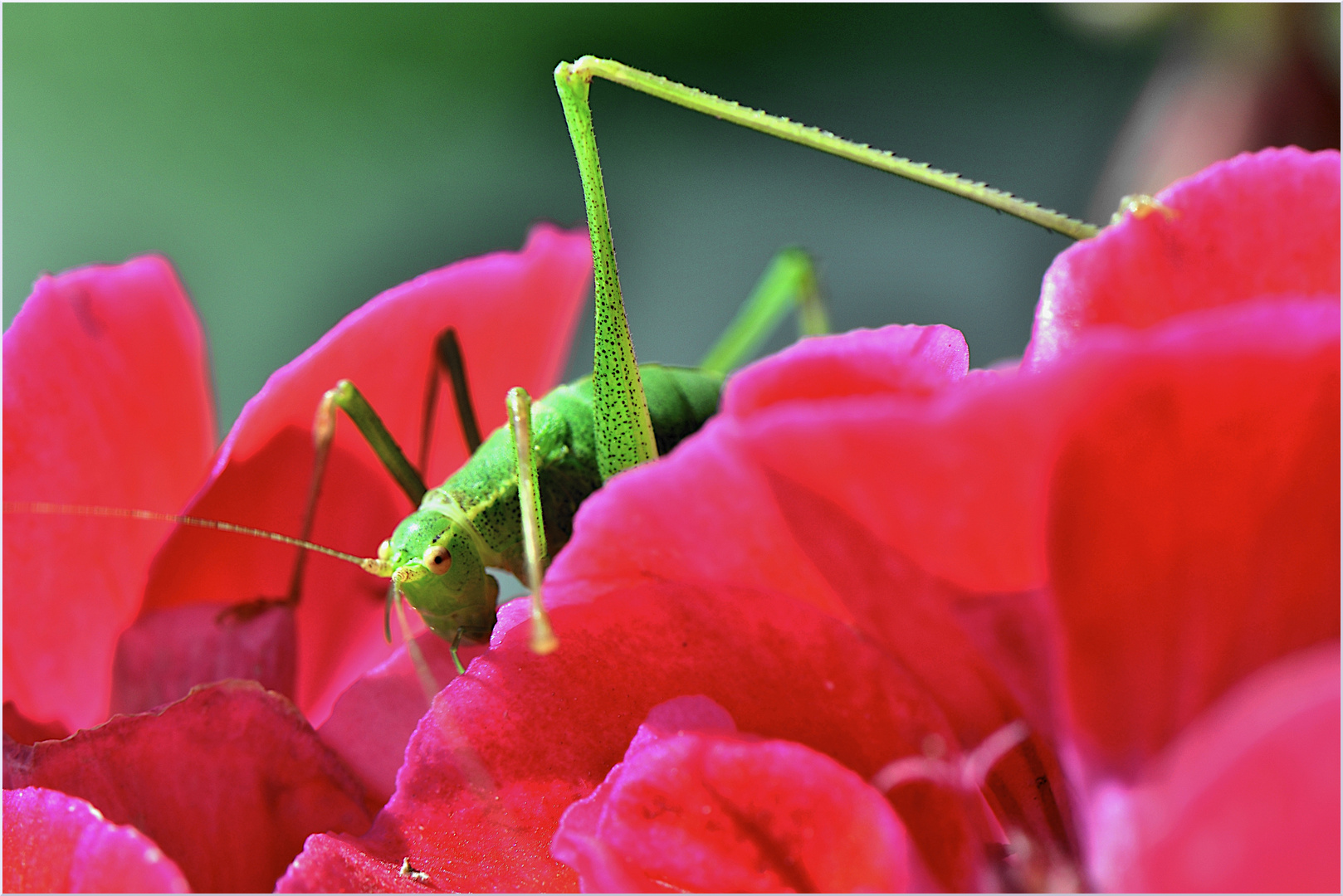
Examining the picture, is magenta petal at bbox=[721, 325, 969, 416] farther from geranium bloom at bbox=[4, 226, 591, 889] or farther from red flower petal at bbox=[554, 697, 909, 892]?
geranium bloom at bbox=[4, 226, 591, 889]

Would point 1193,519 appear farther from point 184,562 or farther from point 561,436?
point 561,436

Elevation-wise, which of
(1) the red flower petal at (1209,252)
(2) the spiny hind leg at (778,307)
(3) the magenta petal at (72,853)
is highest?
(1) the red flower petal at (1209,252)

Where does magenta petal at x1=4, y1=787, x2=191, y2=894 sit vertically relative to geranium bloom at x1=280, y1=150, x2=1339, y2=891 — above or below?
below

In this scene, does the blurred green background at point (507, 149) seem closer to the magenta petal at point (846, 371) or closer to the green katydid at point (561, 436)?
the green katydid at point (561, 436)

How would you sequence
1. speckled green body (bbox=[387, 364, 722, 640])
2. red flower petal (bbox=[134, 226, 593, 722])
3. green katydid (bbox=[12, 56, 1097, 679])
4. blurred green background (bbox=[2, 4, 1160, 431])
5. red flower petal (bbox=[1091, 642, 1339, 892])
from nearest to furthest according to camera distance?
red flower petal (bbox=[1091, 642, 1339, 892]) → red flower petal (bbox=[134, 226, 593, 722]) → green katydid (bbox=[12, 56, 1097, 679]) → speckled green body (bbox=[387, 364, 722, 640]) → blurred green background (bbox=[2, 4, 1160, 431])

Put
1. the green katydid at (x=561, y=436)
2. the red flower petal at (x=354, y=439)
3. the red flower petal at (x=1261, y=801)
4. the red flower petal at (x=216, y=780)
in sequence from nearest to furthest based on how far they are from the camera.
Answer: the red flower petal at (x=1261, y=801)
the red flower petal at (x=216, y=780)
the red flower petal at (x=354, y=439)
the green katydid at (x=561, y=436)

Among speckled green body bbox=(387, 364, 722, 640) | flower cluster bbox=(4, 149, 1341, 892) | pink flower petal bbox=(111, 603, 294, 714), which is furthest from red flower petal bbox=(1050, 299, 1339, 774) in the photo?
speckled green body bbox=(387, 364, 722, 640)

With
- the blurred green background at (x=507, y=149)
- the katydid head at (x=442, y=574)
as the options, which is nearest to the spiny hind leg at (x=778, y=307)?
the blurred green background at (x=507, y=149)
